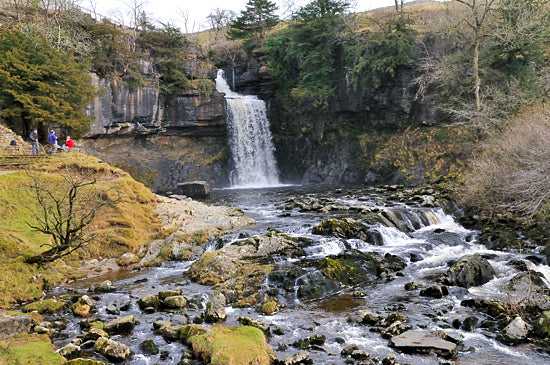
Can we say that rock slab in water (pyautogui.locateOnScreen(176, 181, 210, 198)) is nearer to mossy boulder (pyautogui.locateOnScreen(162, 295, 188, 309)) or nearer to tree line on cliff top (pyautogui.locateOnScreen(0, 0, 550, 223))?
tree line on cliff top (pyautogui.locateOnScreen(0, 0, 550, 223))

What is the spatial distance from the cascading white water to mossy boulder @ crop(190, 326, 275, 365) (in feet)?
101

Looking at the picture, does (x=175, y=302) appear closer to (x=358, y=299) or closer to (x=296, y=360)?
(x=296, y=360)

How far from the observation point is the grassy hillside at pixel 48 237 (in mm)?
12359

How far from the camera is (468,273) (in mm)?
12547

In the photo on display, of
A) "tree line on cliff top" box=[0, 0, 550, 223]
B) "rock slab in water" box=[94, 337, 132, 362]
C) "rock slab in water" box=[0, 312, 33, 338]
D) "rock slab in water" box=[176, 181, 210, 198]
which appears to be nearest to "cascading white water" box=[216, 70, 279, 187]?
"tree line on cliff top" box=[0, 0, 550, 223]

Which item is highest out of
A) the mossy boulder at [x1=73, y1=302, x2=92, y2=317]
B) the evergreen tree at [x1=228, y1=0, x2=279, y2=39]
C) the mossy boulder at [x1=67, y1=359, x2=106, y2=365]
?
the evergreen tree at [x1=228, y1=0, x2=279, y2=39]

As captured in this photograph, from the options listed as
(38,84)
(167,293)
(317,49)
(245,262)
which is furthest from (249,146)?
(167,293)

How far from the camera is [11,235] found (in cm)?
1391

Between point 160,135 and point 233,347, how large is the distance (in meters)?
34.2

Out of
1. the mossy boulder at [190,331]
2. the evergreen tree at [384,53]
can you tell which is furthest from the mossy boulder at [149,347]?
the evergreen tree at [384,53]

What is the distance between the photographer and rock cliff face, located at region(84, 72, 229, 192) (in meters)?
35.5

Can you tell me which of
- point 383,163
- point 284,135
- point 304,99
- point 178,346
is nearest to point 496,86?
point 383,163

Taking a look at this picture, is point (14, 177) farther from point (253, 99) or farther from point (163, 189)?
point (253, 99)

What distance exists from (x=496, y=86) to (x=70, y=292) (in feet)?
93.5
